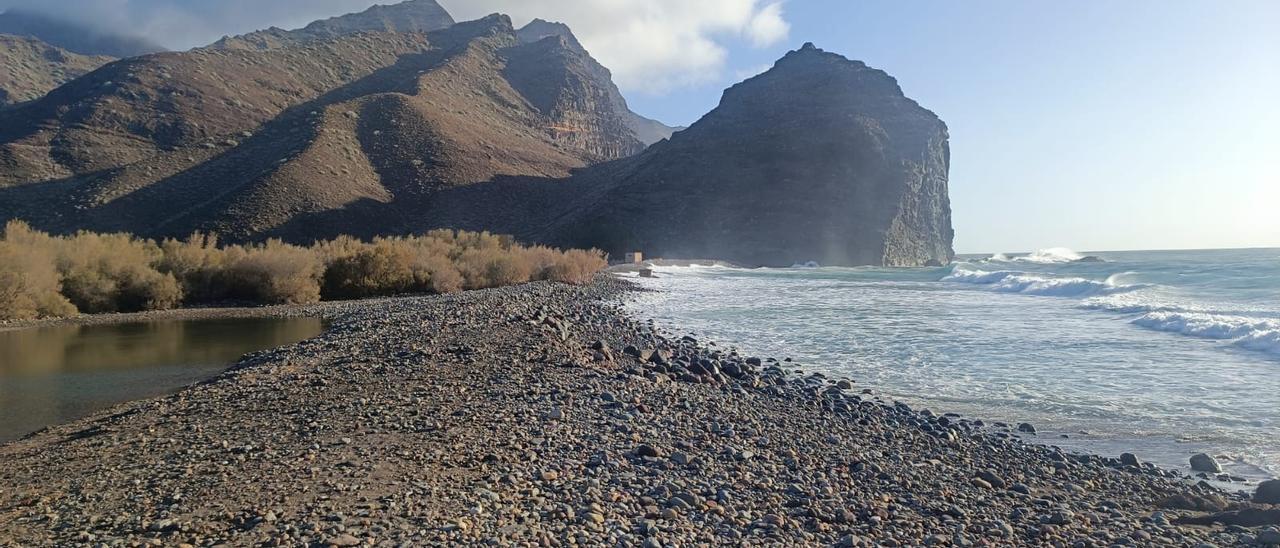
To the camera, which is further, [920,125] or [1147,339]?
[920,125]

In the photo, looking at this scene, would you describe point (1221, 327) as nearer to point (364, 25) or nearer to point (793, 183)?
point (793, 183)

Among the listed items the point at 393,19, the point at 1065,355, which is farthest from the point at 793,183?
the point at 393,19

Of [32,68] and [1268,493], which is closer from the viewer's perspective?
[1268,493]

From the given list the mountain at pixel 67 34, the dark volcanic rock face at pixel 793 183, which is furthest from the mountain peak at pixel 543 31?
the dark volcanic rock face at pixel 793 183

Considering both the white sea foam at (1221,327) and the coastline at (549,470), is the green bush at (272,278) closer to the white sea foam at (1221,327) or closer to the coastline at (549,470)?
the coastline at (549,470)

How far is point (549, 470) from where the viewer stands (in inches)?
214

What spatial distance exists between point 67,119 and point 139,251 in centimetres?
3874

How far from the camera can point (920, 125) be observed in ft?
281

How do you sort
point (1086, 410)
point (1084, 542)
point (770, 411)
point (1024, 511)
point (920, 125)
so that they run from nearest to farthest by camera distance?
1. point (1084, 542)
2. point (1024, 511)
3. point (770, 411)
4. point (1086, 410)
5. point (920, 125)

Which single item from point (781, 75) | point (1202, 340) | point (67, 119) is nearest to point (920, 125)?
point (781, 75)

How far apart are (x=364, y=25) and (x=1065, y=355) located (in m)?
154

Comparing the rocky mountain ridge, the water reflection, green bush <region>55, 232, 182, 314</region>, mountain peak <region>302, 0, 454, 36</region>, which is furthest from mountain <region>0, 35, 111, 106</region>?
the water reflection

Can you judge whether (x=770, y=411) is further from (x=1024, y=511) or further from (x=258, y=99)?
(x=258, y=99)

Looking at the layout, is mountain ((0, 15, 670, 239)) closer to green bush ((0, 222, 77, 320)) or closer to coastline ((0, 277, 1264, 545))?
green bush ((0, 222, 77, 320))
